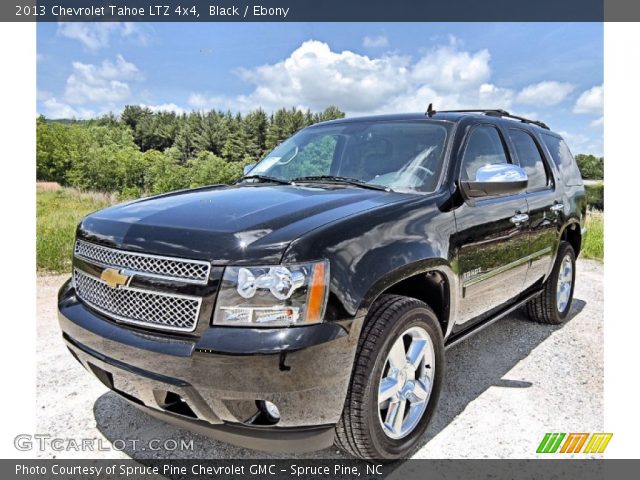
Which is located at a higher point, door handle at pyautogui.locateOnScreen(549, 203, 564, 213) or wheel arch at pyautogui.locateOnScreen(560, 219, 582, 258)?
door handle at pyautogui.locateOnScreen(549, 203, 564, 213)

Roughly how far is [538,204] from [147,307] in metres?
3.29

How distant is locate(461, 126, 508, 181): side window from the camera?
321 centimetres

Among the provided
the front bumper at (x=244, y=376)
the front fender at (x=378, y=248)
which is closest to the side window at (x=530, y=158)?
the front fender at (x=378, y=248)

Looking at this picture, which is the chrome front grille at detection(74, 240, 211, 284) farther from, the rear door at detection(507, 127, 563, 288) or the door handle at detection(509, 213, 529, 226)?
the rear door at detection(507, 127, 563, 288)

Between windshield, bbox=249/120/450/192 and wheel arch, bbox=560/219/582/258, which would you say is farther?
wheel arch, bbox=560/219/582/258

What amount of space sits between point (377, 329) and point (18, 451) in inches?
86.3

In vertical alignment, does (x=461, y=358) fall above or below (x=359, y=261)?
below

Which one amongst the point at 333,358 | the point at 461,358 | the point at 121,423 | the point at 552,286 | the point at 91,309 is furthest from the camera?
the point at 552,286

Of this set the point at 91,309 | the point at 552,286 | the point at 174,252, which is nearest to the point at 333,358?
the point at 174,252

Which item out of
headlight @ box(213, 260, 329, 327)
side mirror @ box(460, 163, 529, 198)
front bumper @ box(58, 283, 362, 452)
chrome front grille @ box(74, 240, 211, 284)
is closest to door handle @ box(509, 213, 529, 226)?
side mirror @ box(460, 163, 529, 198)

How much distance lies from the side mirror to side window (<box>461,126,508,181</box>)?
6.0 inches

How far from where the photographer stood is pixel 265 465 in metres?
2.48

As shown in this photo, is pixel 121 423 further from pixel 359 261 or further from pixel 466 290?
pixel 466 290

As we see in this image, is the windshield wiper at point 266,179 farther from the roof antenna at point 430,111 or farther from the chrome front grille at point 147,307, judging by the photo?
the chrome front grille at point 147,307
